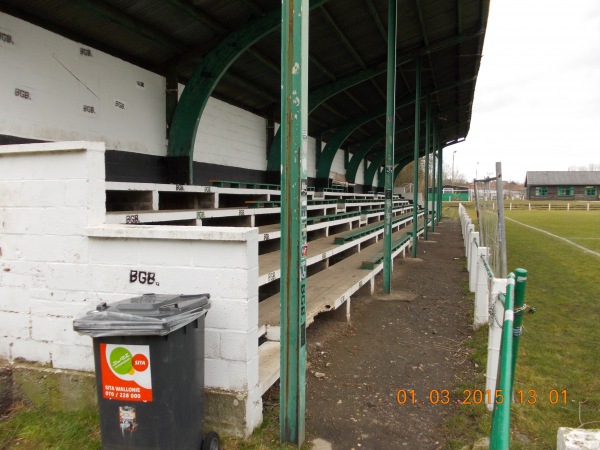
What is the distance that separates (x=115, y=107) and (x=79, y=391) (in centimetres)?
564

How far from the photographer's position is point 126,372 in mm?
2520

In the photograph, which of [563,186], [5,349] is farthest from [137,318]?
[563,186]

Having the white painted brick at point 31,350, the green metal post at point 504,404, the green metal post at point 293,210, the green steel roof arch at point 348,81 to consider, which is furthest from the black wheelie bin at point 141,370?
the green steel roof arch at point 348,81

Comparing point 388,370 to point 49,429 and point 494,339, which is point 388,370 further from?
point 49,429

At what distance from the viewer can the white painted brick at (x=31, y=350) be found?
343cm

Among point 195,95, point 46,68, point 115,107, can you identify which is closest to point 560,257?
point 195,95

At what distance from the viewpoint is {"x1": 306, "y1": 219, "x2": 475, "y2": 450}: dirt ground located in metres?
3.41

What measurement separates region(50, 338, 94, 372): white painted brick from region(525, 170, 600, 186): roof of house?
81466 mm

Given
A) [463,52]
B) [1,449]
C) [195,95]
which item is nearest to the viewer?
[1,449]

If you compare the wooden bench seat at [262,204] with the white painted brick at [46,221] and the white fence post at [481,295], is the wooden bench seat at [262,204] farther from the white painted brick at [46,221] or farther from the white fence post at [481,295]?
the white painted brick at [46,221]

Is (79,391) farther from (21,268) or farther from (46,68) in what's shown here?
(46,68)

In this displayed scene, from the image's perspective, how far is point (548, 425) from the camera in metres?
3.32

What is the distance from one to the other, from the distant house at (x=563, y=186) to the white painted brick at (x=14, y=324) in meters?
81.5

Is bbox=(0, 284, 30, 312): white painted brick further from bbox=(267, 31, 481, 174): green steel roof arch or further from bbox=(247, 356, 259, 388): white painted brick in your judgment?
bbox=(267, 31, 481, 174): green steel roof arch
